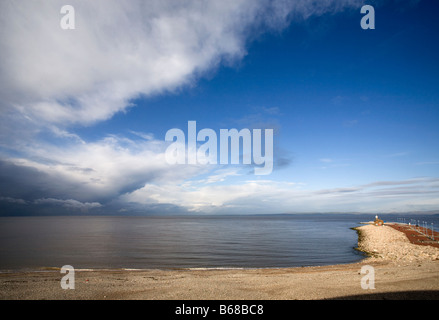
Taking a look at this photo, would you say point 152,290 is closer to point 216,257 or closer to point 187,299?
point 187,299

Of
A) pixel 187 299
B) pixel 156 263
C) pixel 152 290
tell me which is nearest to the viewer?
pixel 187 299

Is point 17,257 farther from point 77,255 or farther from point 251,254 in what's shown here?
point 251,254

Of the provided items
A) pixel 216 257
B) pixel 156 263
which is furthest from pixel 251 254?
pixel 156 263

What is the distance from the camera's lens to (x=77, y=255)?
29.6 metres

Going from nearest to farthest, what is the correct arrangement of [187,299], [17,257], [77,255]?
[187,299]
[17,257]
[77,255]

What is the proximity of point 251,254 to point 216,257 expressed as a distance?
188 inches
